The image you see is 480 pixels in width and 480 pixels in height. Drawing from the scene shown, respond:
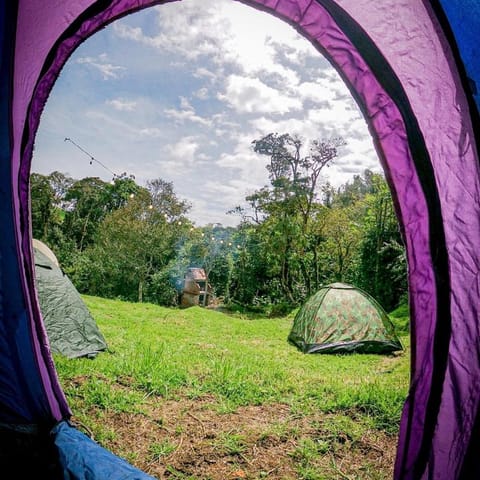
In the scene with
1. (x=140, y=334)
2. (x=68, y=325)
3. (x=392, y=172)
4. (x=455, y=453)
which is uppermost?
(x=392, y=172)

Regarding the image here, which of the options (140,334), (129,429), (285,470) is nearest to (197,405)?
(129,429)

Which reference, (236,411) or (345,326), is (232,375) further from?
(345,326)

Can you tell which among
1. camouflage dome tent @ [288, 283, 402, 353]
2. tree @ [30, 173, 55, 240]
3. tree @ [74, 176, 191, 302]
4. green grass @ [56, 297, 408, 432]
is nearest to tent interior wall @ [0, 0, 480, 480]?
green grass @ [56, 297, 408, 432]

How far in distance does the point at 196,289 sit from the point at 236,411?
12.9 metres

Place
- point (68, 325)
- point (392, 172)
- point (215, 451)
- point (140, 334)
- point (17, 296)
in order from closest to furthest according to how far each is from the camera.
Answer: point (392, 172), point (17, 296), point (215, 451), point (68, 325), point (140, 334)

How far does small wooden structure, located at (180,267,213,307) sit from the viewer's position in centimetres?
1541

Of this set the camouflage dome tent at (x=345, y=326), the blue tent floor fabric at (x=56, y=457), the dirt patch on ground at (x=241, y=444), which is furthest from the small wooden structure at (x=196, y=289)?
the blue tent floor fabric at (x=56, y=457)

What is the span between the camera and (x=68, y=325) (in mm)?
4176

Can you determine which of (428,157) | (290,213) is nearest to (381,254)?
(290,213)

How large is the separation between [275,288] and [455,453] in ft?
44.6

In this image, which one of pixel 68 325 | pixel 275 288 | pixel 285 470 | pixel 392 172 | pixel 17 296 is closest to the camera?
pixel 392 172

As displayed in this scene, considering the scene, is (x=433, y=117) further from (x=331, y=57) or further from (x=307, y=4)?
(x=307, y=4)

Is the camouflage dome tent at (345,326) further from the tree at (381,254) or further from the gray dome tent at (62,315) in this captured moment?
the tree at (381,254)

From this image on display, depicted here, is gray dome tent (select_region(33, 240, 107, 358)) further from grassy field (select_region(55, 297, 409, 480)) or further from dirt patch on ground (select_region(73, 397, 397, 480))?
dirt patch on ground (select_region(73, 397, 397, 480))
